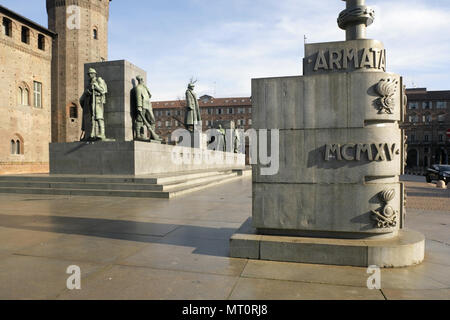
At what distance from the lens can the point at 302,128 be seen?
4.20 metres

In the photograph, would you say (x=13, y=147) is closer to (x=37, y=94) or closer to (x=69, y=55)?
(x=37, y=94)

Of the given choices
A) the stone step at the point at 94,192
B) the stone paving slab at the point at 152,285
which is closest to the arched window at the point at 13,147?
the stone step at the point at 94,192

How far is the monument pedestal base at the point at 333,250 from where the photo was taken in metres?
3.85

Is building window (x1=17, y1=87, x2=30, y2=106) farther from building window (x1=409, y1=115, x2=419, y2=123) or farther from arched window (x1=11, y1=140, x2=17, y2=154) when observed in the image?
building window (x1=409, y1=115, x2=419, y2=123)

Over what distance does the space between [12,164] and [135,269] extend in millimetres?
31455

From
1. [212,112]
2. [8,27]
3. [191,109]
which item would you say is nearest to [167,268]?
[191,109]

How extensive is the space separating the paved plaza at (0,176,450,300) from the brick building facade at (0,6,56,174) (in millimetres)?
27649

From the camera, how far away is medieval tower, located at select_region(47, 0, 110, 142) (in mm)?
38031

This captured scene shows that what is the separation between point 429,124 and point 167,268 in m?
94.8

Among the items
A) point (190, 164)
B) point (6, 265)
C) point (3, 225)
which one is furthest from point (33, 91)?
point (6, 265)

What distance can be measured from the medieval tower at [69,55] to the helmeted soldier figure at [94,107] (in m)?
27.0

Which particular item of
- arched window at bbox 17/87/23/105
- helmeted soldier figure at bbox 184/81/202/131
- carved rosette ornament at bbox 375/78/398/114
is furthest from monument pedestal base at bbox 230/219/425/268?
arched window at bbox 17/87/23/105

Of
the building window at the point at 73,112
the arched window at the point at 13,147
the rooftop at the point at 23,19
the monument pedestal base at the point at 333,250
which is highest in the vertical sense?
the rooftop at the point at 23,19

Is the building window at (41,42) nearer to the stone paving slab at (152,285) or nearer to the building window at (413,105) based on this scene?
the stone paving slab at (152,285)
